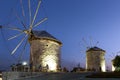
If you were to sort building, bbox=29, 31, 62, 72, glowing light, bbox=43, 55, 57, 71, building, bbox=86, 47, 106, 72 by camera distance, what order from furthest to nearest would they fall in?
building, bbox=86, 47, 106, 72, glowing light, bbox=43, 55, 57, 71, building, bbox=29, 31, 62, 72

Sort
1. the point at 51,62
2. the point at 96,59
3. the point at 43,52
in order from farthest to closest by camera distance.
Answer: the point at 96,59
the point at 51,62
the point at 43,52

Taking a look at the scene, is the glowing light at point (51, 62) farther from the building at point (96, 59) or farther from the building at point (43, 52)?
the building at point (96, 59)

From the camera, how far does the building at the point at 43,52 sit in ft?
138

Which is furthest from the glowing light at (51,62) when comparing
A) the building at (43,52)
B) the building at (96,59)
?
the building at (96,59)

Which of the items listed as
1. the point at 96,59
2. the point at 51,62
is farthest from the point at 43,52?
the point at 96,59

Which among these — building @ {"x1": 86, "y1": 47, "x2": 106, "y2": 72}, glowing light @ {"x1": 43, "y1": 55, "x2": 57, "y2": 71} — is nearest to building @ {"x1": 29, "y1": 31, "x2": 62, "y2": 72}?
glowing light @ {"x1": 43, "y1": 55, "x2": 57, "y2": 71}

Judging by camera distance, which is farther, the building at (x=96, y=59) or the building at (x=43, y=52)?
the building at (x=96, y=59)

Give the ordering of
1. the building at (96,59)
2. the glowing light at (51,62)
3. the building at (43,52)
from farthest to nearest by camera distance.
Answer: the building at (96,59)
the glowing light at (51,62)
the building at (43,52)

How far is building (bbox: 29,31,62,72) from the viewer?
4194 centimetres

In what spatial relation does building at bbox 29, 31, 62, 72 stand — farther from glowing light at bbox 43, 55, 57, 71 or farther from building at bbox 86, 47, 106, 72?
building at bbox 86, 47, 106, 72

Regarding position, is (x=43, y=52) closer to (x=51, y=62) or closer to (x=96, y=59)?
(x=51, y=62)

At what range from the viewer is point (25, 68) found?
37594 mm

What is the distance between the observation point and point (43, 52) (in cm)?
4225

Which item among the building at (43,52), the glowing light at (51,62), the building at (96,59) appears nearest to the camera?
the building at (43,52)
